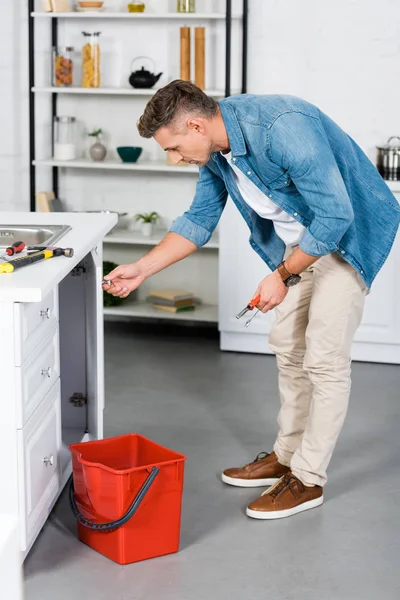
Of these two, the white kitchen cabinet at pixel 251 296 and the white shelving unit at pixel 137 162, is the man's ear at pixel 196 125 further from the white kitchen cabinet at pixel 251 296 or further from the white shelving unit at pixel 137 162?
the white shelving unit at pixel 137 162

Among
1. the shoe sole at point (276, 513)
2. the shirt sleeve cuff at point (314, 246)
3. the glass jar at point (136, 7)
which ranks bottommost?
the shoe sole at point (276, 513)

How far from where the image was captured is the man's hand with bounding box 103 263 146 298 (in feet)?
8.99

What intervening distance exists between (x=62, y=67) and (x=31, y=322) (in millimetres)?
2610

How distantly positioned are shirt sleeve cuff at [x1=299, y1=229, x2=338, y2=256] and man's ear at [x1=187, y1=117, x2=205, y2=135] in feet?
1.25

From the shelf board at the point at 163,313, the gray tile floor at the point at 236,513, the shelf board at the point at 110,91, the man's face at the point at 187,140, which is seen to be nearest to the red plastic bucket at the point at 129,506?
the gray tile floor at the point at 236,513

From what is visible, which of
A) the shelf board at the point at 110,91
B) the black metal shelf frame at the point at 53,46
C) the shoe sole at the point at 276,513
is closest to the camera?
the shoe sole at the point at 276,513

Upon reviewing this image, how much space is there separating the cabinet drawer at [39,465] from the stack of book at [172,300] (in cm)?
206

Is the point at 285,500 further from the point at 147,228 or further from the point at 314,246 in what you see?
the point at 147,228

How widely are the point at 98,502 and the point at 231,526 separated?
47 centimetres

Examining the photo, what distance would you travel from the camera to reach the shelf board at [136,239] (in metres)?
4.75

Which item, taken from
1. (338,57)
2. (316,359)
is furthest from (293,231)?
(338,57)

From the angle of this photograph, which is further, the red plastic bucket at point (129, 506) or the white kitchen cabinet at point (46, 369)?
the red plastic bucket at point (129, 506)

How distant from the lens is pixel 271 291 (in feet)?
8.29

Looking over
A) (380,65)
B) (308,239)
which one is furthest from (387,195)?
(380,65)
